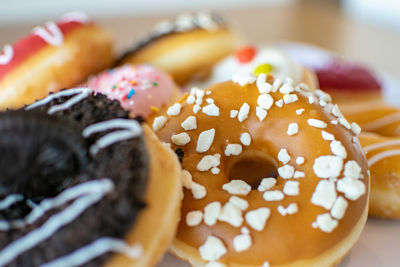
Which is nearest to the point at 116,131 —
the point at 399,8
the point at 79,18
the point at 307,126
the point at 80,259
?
the point at 80,259

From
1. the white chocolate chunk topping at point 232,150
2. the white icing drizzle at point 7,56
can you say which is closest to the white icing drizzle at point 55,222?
the white chocolate chunk topping at point 232,150

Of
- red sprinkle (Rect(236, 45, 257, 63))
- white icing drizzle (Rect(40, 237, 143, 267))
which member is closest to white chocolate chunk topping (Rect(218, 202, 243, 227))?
white icing drizzle (Rect(40, 237, 143, 267))

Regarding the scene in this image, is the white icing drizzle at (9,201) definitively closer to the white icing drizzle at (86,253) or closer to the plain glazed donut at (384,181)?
the white icing drizzle at (86,253)

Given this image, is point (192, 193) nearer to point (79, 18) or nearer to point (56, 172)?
point (56, 172)

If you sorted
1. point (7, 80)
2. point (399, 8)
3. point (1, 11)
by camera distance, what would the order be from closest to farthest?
point (7, 80) < point (1, 11) < point (399, 8)

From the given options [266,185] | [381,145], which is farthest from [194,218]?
[381,145]

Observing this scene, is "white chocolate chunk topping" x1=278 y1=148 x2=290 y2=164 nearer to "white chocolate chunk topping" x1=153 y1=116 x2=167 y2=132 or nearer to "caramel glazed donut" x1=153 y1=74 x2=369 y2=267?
"caramel glazed donut" x1=153 y1=74 x2=369 y2=267

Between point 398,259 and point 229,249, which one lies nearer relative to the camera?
point 229,249
